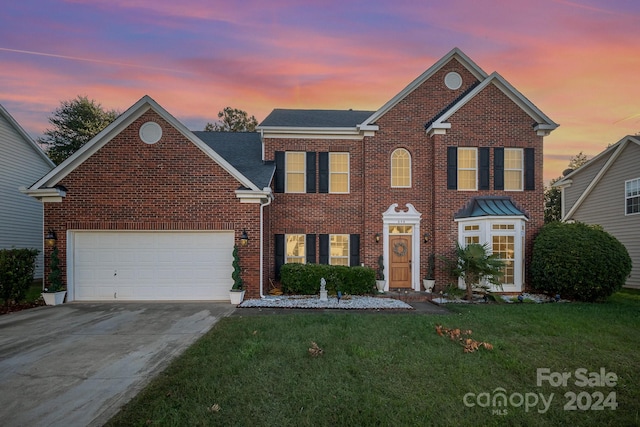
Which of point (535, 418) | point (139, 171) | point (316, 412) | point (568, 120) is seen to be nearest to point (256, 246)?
point (139, 171)

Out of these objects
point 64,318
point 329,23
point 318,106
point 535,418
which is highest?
point 329,23

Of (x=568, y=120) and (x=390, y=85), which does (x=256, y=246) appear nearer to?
(x=390, y=85)

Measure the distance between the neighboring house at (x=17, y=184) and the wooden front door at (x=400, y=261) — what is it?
15.7m

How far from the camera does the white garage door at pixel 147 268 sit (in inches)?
407

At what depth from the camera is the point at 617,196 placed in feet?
48.7

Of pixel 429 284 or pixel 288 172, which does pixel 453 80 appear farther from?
pixel 429 284

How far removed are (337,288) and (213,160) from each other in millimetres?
6198

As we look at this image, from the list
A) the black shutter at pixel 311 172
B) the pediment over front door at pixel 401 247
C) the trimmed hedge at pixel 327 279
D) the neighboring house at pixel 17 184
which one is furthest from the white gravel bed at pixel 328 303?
the neighboring house at pixel 17 184

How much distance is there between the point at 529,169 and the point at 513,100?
285cm

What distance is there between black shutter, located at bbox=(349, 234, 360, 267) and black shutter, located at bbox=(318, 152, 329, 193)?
7.39 feet

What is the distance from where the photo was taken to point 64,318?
8281 mm

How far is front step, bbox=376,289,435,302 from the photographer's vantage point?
10.8m

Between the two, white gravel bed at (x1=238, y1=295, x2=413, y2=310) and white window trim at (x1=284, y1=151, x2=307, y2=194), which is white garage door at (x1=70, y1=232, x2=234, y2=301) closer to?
white gravel bed at (x1=238, y1=295, x2=413, y2=310)

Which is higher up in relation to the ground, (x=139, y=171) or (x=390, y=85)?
(x=390, y=85)
